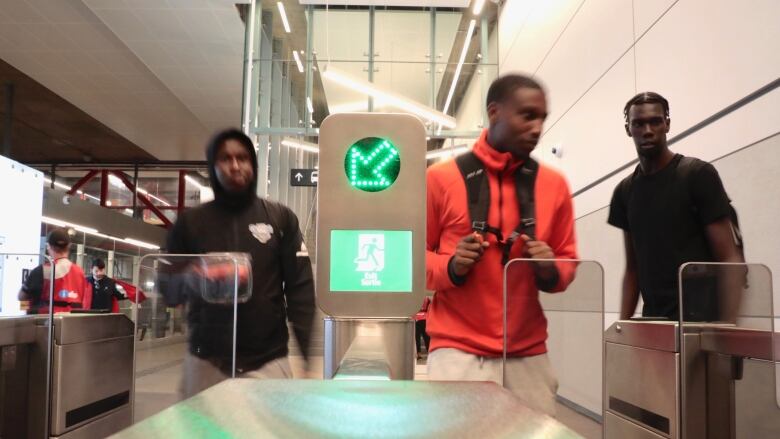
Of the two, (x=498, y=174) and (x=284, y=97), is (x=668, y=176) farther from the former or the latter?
(x=284, y=97)

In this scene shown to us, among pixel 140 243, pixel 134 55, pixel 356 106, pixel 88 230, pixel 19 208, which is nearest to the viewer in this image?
pixel 19 208

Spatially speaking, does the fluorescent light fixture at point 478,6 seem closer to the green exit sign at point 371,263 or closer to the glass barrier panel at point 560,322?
the glass barrier panel at point 560,322

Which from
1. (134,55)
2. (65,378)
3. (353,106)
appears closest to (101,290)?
(134,55)

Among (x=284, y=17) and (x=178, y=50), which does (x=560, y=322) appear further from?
(x=178, y=50)

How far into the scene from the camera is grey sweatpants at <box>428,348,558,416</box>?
1639 millimetres

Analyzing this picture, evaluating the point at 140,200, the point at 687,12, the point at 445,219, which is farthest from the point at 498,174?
the point at 140,200

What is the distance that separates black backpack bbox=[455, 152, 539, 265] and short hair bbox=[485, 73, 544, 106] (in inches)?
7.4

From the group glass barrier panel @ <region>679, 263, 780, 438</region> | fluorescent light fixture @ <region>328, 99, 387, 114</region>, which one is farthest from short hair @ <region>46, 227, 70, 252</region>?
fluorescent light fixture @ <region>328, 99, 387, 114</region>

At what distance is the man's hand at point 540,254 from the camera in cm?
163

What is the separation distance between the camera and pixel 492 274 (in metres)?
1.69

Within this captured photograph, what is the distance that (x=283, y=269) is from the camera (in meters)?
2.28

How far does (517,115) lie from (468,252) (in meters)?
0.41

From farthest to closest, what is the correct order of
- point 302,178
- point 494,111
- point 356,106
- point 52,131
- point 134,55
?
1. point 52,131
2. point 356,106
3. point 134,55
4. point 302,178
5. point 494,111

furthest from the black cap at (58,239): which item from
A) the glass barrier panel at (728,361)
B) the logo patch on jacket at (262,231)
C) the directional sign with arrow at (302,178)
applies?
the glass barrier panel at (728,361)
